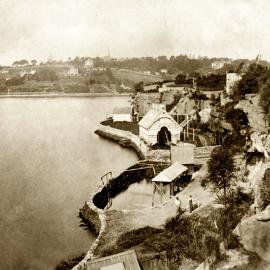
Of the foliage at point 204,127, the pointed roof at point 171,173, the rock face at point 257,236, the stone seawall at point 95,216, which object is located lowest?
the stone seawall at point 95,216

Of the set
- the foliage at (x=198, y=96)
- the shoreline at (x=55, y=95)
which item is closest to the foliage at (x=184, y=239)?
the foliage at (x=198, y=96)

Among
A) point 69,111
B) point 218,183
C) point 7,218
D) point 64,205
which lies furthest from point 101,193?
point 69,111

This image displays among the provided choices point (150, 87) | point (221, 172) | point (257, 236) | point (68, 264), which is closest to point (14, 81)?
point (150, 87)

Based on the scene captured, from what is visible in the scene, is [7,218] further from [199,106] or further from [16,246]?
[199,106]

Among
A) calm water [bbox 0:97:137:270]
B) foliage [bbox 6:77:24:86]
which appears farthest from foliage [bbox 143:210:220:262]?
foliage [bbox 6:77:24:86]

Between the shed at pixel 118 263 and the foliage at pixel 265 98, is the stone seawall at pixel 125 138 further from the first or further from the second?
the shed at pixel 118 263
